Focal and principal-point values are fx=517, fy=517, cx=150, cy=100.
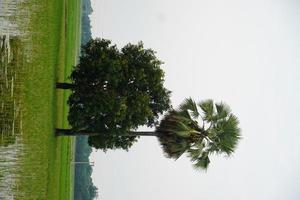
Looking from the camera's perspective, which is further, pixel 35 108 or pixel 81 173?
pixel 81 173

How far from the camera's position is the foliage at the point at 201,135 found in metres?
27.7

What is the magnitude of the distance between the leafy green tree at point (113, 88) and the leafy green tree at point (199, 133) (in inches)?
79.5

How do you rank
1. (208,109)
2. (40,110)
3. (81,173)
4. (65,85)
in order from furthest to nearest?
(81,173), (65,85), (208,109), (40,110)

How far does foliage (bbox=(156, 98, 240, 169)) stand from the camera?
90.9 ft

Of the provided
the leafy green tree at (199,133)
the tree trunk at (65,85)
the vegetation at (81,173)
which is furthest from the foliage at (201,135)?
the vegetation at (81,173)

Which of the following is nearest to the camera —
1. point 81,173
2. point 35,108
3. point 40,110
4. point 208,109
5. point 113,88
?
point 35,108

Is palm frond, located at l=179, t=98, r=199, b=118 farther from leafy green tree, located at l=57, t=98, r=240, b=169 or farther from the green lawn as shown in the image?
the green lawn

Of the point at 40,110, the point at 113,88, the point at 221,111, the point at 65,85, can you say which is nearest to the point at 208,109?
the point at 221,111

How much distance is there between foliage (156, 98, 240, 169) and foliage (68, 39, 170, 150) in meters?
2.20

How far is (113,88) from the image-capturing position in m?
29.0

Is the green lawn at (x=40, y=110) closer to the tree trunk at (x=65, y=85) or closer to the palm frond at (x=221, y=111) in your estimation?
the tree trunk at (x=65, y=85)

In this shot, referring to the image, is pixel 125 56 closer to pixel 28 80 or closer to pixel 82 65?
pixel 82 65

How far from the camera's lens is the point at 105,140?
101ft

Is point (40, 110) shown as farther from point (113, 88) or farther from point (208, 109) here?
point (208, 109)
